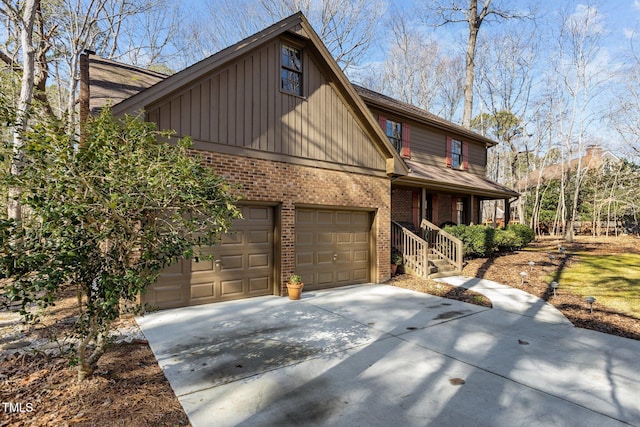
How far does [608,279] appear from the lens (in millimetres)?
9391

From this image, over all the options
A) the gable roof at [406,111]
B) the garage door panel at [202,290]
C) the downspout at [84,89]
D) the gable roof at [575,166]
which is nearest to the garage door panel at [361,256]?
the garage door panel at [202,290]

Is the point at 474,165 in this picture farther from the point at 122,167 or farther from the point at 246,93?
the point at 122,167

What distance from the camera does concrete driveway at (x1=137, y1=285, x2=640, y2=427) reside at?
304 centimetres

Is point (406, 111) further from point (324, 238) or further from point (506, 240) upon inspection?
point (324, 238)

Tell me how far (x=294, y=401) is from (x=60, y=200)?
2898mm

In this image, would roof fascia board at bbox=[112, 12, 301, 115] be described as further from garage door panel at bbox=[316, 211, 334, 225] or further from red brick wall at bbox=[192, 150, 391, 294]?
garage door panel at bbox=[316, 211, 334, 225]

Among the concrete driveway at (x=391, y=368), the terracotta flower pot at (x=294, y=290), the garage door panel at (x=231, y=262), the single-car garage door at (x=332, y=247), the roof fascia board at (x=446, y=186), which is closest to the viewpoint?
the concrete driveway at (x=391, y=368)

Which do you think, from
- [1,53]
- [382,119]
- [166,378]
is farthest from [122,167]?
[1,53]

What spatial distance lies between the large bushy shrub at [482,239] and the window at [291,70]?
842 centimetres

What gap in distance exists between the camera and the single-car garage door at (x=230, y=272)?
6.45 meters

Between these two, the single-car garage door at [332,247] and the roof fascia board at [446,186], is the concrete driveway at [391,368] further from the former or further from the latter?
the roof fascia board at [446,186]

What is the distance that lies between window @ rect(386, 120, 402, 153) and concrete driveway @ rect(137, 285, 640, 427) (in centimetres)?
828

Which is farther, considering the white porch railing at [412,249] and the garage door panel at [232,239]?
the white porch railing at [412,249]

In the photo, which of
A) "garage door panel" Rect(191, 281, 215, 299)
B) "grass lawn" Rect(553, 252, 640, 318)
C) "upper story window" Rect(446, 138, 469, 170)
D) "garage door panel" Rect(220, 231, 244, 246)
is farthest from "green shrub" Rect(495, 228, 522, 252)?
"garage door panel" Rect(191, 281, 215, 299)
